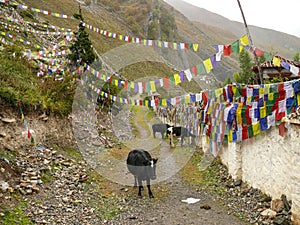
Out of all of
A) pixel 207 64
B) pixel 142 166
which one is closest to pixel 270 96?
pixel 207 64

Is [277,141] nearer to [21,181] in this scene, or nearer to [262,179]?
[262,179]

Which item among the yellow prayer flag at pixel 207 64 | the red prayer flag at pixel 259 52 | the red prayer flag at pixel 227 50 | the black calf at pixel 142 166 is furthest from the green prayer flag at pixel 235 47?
the black calf at pixel 142 166

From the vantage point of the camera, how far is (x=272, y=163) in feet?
23.3

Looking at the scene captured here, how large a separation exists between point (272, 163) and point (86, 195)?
4.88 m

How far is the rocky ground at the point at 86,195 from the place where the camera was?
6527 mm

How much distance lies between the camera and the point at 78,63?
679 inches

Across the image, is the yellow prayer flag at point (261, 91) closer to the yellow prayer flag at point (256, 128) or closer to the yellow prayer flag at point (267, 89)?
the yellow prayer flag at point (267, 89)

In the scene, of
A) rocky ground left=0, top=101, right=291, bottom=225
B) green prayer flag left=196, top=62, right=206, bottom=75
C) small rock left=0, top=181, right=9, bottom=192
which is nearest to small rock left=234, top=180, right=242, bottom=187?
rocky ground left=0, top=101, right=291, bottom=225

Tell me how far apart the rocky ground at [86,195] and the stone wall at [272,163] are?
27 centimetres

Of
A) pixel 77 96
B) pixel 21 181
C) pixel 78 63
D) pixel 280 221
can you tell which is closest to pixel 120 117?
pixel 78 63

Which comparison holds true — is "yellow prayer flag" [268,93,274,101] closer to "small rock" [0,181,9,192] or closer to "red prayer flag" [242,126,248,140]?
"red prayer flag" [242,126,248,140]

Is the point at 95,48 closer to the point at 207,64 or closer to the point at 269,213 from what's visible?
the point at 207,64

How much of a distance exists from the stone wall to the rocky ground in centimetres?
27

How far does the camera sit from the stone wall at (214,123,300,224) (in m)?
5.89
